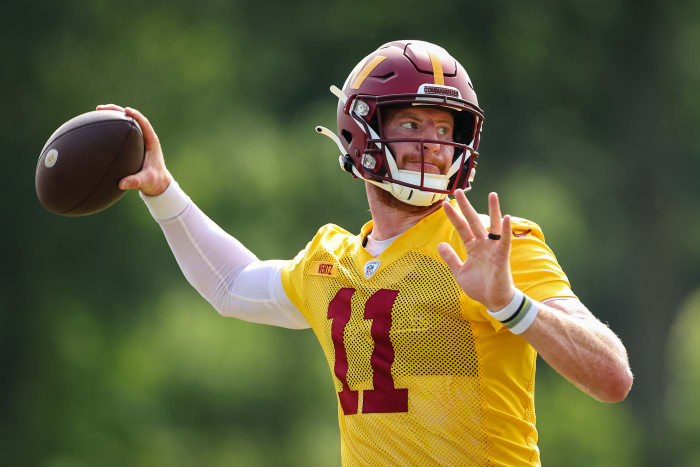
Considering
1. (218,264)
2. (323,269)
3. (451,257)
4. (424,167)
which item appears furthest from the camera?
(218,264)

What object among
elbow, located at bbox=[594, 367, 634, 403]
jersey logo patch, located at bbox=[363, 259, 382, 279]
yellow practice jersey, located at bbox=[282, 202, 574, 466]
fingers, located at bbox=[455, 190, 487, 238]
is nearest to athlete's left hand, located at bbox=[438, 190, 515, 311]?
fingers, located at bbox=[455, 190, 487, 238]

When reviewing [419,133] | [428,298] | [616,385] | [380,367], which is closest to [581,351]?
[616,385]

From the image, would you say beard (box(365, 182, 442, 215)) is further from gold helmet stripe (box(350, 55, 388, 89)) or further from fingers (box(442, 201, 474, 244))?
fingers (box(442, 201, 474, 244))

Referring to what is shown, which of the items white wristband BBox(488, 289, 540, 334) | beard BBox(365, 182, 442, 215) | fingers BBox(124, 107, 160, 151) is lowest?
white wristband BBox(488, 289, 540, 334)

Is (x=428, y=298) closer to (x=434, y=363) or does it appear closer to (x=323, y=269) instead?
(x=434, y=363)

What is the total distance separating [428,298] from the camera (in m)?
3.19

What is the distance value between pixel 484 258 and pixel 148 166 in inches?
61.7

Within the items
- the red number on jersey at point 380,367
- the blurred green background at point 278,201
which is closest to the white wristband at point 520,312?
the red number on jersey at point 380,367

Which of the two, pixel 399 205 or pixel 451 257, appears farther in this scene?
pixel 399 205

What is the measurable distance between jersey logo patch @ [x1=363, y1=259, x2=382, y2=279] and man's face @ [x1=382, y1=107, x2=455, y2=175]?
320 mm

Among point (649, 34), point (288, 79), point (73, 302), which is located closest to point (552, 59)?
point (649, 34)

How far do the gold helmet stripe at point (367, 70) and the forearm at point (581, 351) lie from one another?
121 centimetres

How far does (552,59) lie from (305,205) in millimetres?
3674

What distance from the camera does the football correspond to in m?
3.64
